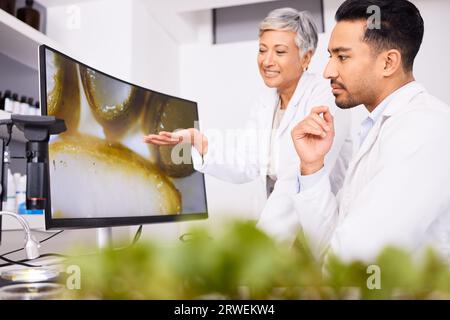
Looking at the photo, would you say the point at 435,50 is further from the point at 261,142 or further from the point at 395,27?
the point at 261,142

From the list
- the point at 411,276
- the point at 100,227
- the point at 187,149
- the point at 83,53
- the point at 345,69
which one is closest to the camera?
the point at 411,276

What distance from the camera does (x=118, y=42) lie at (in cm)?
100

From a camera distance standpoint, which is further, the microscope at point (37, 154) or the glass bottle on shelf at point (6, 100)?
the glass bottle on shelf at point (6, 100)

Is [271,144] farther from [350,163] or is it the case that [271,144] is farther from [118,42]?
[118,42]

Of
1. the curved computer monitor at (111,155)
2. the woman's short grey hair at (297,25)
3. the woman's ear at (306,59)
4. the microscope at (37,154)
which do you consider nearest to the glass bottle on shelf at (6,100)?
the curved computer monitor at (111,155)

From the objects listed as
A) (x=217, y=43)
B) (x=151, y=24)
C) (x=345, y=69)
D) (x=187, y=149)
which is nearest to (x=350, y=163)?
(x=345, y=69)

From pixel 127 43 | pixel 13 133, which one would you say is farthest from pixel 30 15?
pixel 127 43

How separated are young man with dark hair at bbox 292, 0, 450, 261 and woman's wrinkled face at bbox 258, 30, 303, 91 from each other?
123mm

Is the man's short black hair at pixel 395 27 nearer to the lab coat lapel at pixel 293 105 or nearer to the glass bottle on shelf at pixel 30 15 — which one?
the lab coat lapel at pixel 293 105

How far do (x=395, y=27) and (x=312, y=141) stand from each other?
8.5 inches

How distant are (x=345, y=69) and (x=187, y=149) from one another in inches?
14.0

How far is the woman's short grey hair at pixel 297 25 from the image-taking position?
800 millimetres

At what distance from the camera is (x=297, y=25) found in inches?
32.4

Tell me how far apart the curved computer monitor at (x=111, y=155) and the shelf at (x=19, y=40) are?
60 centimetres
